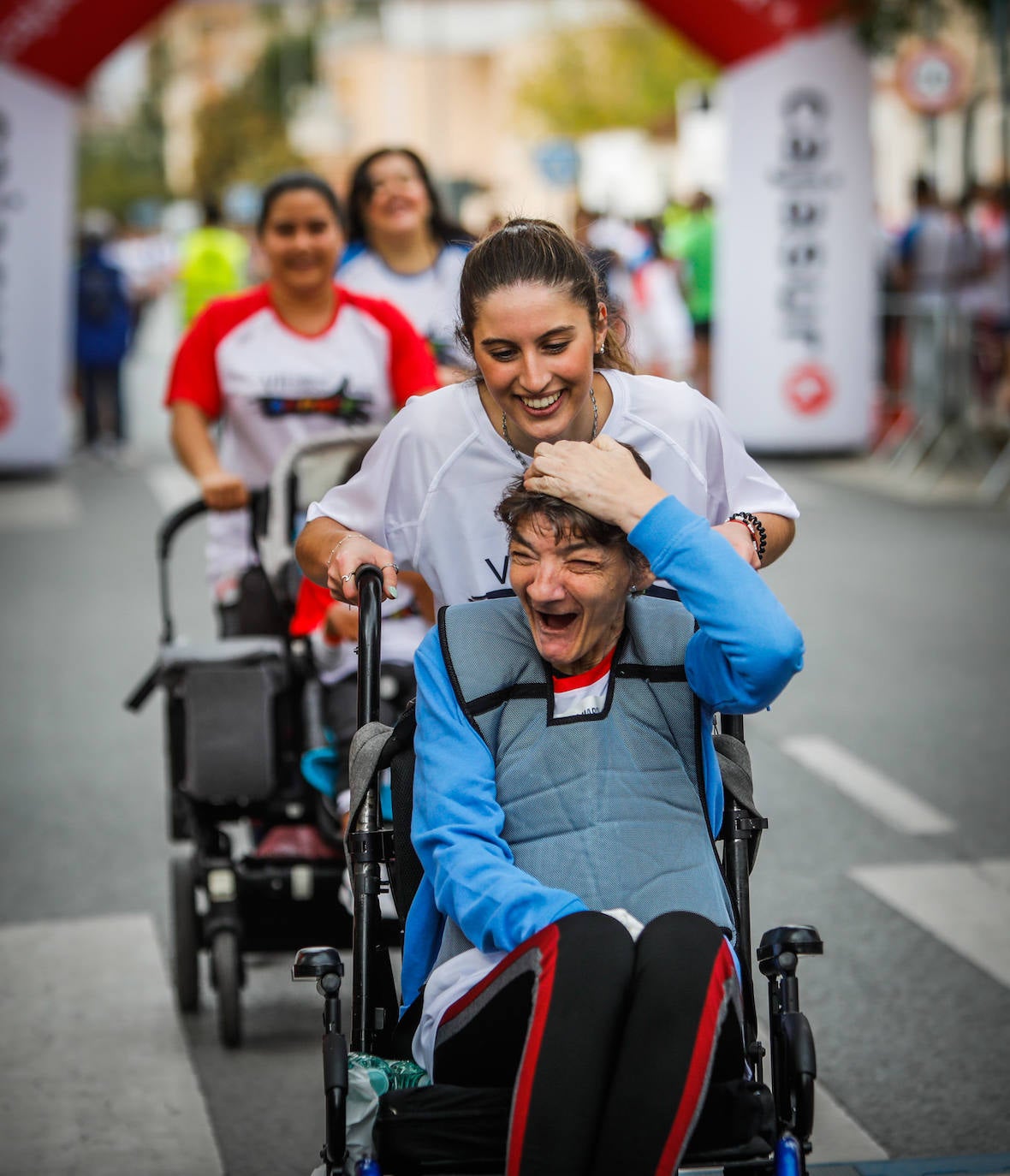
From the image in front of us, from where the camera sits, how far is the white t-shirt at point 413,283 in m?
6.79

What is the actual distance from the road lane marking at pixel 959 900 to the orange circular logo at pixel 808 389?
34.9ft

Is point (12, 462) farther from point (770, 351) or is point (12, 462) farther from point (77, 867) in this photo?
point (77, 867)

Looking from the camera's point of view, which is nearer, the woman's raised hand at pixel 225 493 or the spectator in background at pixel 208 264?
the woman's raised hand at pixel 225 493

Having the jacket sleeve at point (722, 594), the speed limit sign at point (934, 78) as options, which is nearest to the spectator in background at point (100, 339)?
the speed limit sign at point (934, 78)

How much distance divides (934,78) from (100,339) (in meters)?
8.07

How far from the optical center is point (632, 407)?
11.9 ft

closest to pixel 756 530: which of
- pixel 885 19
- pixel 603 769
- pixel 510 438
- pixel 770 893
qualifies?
pixel 510 438

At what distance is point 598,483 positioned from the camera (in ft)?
10.2

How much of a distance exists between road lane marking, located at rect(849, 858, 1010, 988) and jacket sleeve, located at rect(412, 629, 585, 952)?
2.62 m

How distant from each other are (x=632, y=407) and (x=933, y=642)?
628cm

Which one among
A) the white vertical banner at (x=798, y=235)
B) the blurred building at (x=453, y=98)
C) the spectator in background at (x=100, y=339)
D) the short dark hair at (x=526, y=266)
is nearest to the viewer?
the short dark hair at (x=526, y=266)

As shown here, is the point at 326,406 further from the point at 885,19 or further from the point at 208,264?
the point at 208,264

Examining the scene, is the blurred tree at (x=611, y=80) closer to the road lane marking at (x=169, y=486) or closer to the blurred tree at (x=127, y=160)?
the blurred tree at (x=127, y=160)

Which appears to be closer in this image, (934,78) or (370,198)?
(370,198)
